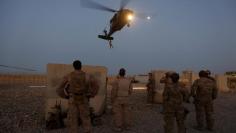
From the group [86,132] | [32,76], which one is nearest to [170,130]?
[86,132]

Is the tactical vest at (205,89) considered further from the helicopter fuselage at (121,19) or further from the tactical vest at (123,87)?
the helicopter fuselage at (121,19)

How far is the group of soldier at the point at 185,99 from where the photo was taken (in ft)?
24.1

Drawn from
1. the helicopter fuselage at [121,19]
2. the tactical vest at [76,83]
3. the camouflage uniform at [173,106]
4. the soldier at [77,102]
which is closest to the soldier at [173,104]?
the camouflage uniform at [173,106]

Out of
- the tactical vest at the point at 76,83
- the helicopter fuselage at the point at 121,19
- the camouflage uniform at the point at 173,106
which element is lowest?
the camouflage uniform at the point at 173,106

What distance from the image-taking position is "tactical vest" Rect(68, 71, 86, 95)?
23.7ft

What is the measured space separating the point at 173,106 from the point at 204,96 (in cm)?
215

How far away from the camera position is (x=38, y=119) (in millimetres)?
10508

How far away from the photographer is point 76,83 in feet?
23.7

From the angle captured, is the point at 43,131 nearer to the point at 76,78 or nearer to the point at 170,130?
the point at 76,78

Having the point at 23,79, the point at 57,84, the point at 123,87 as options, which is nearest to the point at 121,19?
the point at 57,84

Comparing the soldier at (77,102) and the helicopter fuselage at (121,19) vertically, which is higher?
the helicopter fuselage at (121,19)

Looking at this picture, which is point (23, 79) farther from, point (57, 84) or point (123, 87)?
point (123, 87)

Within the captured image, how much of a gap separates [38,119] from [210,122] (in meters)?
5.31

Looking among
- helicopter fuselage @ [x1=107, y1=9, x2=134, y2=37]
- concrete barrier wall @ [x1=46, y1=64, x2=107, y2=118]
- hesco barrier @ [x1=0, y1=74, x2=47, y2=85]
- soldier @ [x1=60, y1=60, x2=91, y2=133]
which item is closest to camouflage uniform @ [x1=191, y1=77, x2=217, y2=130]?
concrete barrier wall @ [x1=46, y1=64, x2=107, y2=118]
